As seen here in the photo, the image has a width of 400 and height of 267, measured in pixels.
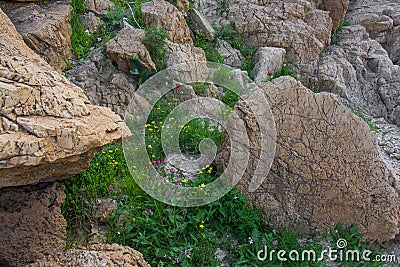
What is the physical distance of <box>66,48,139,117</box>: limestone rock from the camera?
539cm

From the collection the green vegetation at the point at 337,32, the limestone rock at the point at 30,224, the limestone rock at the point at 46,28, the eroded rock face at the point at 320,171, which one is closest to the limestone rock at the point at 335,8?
the green vegetation at the point at 337,32

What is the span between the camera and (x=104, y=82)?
218 inches

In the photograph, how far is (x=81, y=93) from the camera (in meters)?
3.68

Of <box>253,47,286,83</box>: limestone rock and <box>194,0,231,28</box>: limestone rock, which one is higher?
<box>194,0,231,28</box>: limestone rock

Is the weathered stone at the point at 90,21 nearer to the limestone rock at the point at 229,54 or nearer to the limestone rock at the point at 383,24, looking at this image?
the limestone rock at the point at 229,54

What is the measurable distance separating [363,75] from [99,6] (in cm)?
547

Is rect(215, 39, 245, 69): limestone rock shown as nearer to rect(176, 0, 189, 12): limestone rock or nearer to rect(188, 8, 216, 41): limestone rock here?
rect(188, 8, 216, 41): limestone rock

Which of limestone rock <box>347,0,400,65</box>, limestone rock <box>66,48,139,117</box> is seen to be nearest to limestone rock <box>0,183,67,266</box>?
limestone rock <box>66,48,139,117</box>

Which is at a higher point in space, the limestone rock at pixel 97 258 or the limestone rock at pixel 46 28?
the limestone rock at pixel 46 28

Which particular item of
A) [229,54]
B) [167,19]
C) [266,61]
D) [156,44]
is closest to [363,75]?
[266,61]

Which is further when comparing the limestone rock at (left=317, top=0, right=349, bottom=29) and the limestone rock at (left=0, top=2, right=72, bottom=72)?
the limestone rock at (left=317, top=0, right=349, bottom=29)

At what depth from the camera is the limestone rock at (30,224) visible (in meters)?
3.43

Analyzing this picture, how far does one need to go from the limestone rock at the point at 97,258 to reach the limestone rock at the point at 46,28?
2.90 meters

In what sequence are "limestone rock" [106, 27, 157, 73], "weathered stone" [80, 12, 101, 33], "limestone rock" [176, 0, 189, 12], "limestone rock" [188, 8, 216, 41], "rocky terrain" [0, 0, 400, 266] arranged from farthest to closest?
"limestone rock" [188, 8, 216, 41] → "limestone rock" [176, 0, 189, 12] → "weathered stone" [80, 12, 101, 33] → "limestone rock" [106, 27, 157, 73] → "rocky terrain" [0, 0, 400, 266]
